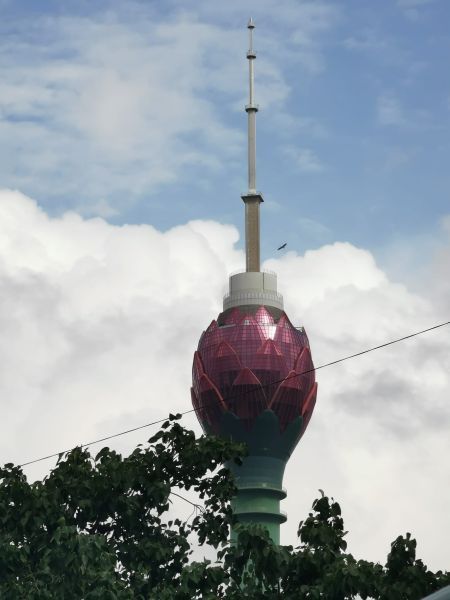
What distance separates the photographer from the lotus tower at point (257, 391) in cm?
15562

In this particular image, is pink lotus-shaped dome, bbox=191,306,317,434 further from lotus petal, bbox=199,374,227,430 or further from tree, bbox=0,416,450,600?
tree, bbox=0,416,450,600

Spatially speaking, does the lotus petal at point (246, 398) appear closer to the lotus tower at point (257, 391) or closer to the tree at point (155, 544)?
the lotus tower at point (257, 391)

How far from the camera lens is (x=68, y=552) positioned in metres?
46.1

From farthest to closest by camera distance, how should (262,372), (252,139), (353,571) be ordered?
1. (252,139)
2. (262,372)
3. (353,571)

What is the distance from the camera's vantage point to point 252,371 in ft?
516

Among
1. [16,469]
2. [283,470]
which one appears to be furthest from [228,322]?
[16,469]

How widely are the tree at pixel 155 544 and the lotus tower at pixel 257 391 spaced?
10356cm

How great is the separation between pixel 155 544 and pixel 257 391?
4287 inches

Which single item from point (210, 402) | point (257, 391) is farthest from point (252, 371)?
point (210, 402)

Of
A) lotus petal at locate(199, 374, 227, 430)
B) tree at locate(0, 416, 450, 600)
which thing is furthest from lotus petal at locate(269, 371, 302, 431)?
tree at locate(0, 416, 450, 600)

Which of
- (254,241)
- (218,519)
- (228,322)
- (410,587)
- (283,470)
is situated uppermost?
(254,241)

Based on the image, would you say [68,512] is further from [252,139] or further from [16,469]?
[252,139]

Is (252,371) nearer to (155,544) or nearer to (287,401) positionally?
(287,401)

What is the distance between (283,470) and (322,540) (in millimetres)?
115756
